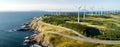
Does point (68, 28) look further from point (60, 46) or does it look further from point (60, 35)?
point (60, 46)

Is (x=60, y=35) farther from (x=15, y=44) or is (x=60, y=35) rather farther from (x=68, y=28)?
(x=15, y=44)

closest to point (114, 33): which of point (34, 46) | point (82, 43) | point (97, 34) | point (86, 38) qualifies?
point (97, 34)

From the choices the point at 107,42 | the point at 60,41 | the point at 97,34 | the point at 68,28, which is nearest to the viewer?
the point at 107,42

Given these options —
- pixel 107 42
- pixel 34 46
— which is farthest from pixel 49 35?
pixel 107 42

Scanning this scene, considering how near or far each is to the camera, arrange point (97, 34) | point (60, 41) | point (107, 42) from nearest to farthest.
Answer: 1. point (107, 42)
2. point (60, 41)
3. point (97, 34)

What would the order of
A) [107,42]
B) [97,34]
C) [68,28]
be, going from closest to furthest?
[107,42] < [97,34] < [68,28]

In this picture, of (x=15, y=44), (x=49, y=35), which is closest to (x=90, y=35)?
(x=49, y=35)

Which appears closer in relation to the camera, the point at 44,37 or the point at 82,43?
the point at 82,43

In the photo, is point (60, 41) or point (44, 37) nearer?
point (60, 41)
